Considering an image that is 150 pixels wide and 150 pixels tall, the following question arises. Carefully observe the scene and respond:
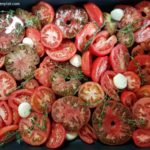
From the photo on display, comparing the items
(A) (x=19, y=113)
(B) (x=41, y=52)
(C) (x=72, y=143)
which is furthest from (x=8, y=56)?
(C) (x=72, y=143)

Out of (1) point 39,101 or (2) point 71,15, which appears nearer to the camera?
(1) point 39,101

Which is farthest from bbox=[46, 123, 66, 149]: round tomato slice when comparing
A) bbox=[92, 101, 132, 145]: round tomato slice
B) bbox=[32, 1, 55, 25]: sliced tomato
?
bbox=[32, 1, 55, 25]: sliced tomato

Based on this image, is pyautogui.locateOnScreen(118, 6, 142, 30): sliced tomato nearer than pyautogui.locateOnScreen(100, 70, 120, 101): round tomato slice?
No

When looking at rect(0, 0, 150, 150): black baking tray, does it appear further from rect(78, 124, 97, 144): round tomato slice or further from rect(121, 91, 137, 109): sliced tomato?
rect(121, 91, 137, 109): sliced tomato

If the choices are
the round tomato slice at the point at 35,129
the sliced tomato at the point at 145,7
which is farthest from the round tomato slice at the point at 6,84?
→ the sliced tomato at the point at 145,7

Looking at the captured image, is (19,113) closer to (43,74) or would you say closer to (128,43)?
(43,74)

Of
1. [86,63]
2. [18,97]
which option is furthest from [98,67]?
[18,97]
